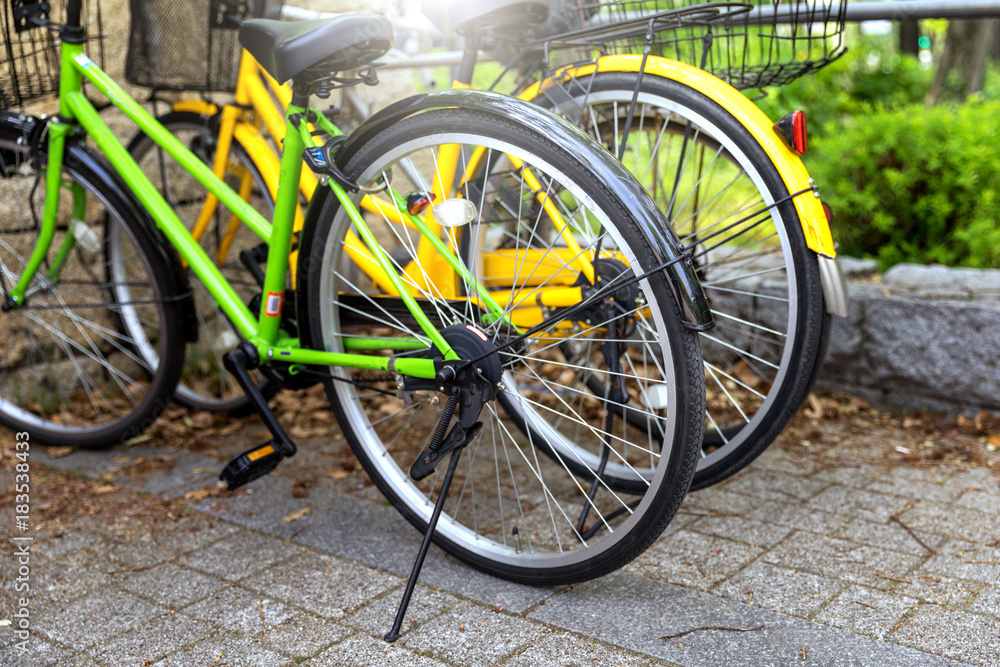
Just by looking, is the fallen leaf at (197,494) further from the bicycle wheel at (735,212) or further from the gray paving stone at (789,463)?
the gray paving stone at (789,463)

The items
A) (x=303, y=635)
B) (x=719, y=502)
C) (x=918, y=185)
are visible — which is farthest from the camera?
(x=918, y=185)

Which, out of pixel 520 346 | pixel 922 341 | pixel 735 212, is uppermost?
pixel 735 212

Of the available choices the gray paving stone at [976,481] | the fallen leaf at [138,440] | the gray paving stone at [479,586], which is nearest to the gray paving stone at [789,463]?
the gray paving stone at [976,481]

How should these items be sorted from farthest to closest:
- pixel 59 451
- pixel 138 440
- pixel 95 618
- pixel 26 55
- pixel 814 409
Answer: pixel 814 409 → pixel 138 440 → pixel 59 451 → pixel 26 55 → pixel 95 618

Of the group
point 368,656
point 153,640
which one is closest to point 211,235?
point 153,640

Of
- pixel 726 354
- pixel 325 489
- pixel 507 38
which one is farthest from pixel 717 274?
pixel 325 489

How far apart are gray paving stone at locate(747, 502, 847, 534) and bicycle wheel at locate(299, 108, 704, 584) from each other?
351 mm

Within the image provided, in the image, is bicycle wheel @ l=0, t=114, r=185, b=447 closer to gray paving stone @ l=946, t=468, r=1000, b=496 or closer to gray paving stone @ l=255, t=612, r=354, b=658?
gray paving stone @ l=255, t=612, r=354, b=658

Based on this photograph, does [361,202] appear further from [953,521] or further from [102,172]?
[953,521]

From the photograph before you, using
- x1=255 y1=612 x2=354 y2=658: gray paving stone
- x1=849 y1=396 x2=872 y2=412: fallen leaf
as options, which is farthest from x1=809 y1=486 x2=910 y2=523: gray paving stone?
x1=255 y1=612 x2=354 y2=658: gray paving stone

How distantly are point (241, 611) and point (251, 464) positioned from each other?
0.41 meters

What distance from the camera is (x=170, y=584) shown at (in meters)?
2.16

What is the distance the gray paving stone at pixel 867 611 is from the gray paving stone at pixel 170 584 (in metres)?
1.37

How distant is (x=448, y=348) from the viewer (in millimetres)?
2012
